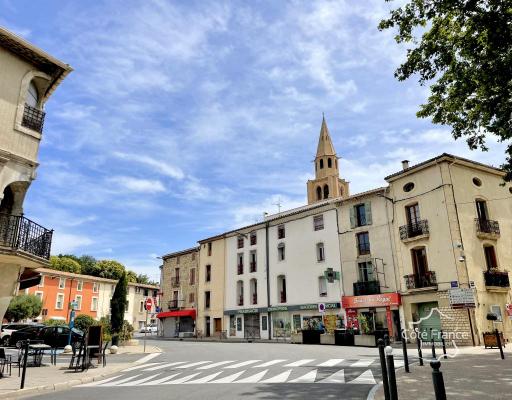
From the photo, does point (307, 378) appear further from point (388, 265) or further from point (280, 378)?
point (388, 265)

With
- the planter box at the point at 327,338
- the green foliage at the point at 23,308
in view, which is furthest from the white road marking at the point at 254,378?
the green foliage at the point at 23,308

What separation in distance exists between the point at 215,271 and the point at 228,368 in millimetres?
30453

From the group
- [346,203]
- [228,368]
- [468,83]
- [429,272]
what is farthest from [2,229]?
[346,203]

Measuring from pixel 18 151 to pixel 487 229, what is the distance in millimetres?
25102

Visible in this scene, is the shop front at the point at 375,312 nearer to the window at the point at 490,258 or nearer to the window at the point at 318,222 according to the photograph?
the window at the point at 490,258

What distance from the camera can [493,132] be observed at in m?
12.0

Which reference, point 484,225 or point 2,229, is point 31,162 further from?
point 484,225

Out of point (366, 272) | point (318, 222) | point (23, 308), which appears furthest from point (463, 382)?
point (23, 308)

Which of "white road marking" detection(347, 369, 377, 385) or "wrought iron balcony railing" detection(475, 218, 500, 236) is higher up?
"wrought iron balcony railing" detection(475, 218, 500, 236)

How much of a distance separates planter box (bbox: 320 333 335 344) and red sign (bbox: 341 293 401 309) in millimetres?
4752

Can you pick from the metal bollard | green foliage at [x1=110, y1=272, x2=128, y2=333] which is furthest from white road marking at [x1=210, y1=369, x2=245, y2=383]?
green foliage at [x1=110, y1=272, x2=128, y2=333]

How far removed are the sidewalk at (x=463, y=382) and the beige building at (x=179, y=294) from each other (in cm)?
3490

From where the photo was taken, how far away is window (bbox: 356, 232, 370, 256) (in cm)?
2936

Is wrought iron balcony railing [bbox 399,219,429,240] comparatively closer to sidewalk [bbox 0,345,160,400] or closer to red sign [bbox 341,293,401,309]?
red sign [bbox 341,293,401,309]
